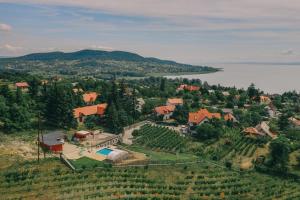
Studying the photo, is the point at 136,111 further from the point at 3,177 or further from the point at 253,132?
the point at 3,177

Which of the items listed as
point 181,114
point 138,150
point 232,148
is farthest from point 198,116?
point 138,150

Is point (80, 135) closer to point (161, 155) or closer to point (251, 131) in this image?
point (161, 155)

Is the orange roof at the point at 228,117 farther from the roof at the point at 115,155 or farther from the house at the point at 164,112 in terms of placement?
the roof at the point at 115,155

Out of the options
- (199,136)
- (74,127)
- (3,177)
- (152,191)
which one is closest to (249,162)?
(199,136)

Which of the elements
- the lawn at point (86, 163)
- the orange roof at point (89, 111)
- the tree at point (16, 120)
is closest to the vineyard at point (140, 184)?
the lawn at point (86, 163)

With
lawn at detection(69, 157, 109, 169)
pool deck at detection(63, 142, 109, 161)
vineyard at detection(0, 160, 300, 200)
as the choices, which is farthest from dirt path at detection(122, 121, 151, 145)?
vineyard at detection(0, 160, 300, 200)
